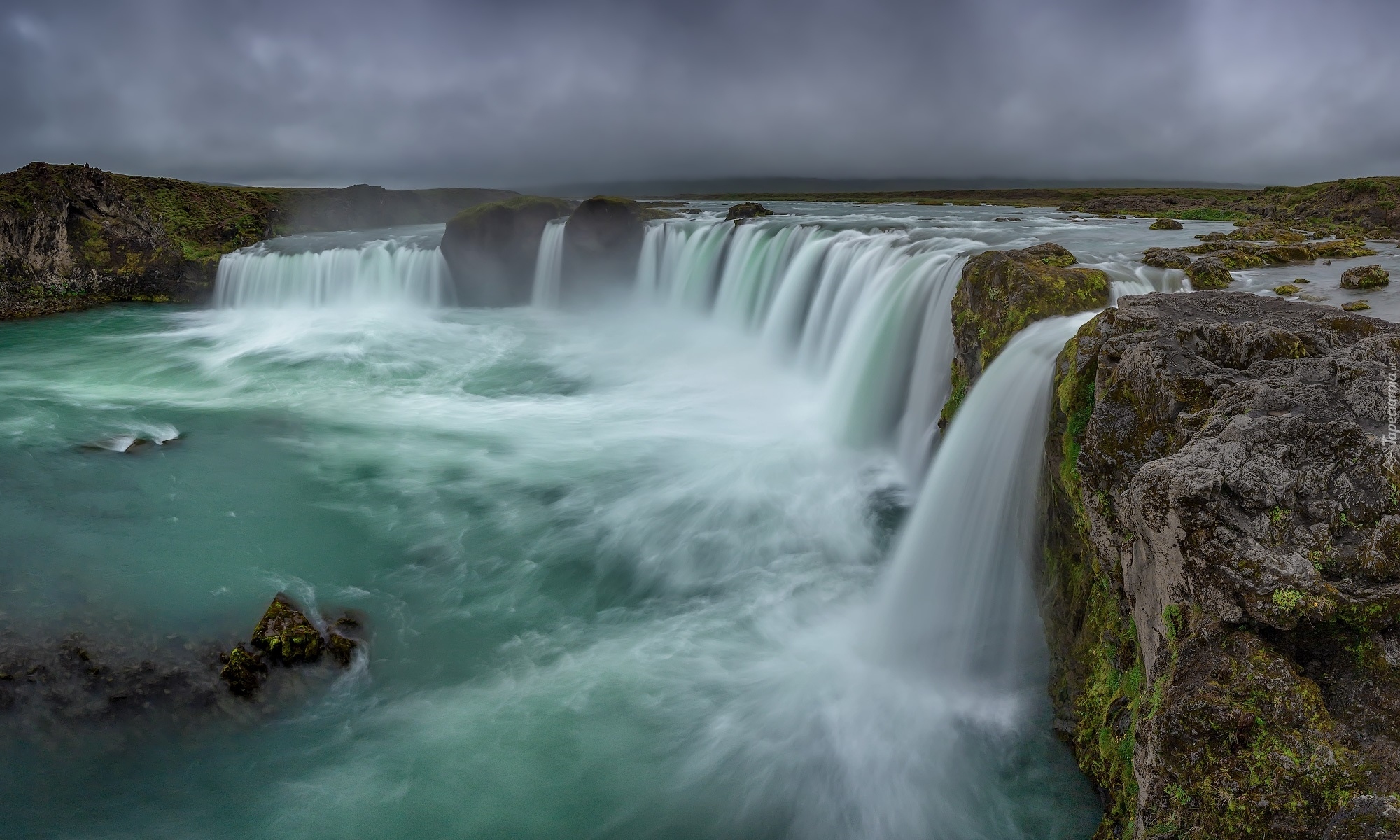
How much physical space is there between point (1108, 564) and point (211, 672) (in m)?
8.01

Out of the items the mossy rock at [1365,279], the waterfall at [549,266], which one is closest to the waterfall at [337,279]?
the waterfall at [549,266]

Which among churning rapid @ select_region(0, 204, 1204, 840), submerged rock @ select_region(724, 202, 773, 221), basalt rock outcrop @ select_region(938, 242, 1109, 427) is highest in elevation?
submerged rock @ select_region(724, 202, 773, 221)

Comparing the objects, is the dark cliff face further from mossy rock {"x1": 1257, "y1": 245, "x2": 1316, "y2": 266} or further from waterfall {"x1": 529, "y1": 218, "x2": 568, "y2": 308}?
mossy rock {"x1": 1257, "y1": 245, "x2": 1316, "y2": 266}

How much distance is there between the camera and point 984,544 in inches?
305

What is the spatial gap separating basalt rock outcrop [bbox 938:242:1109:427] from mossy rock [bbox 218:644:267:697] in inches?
345

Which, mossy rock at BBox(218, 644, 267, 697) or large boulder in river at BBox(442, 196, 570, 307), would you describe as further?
large boulder in river at BBox(442, 196, 570, 307)

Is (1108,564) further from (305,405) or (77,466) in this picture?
(305,405)

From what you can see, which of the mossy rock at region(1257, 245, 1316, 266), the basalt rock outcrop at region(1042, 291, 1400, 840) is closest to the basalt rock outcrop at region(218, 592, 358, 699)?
the basalt rock outcrop at region(1042, 291, 1400, 840)

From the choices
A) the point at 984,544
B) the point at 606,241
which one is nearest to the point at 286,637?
the point at 984,544

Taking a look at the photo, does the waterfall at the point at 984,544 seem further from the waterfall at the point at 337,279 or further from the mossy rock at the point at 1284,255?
the waterfall at the point at 337,279

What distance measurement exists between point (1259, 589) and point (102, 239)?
38547mm

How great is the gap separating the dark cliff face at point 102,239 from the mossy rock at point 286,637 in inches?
1125

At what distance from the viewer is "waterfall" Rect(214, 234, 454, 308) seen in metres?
28.8

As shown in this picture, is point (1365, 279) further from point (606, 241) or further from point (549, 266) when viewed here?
point (549, 266)
